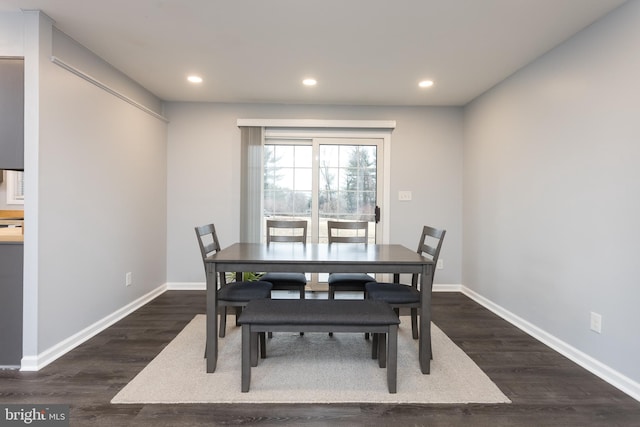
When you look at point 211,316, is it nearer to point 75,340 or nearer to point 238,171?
point 75,340

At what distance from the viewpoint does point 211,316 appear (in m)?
2.07

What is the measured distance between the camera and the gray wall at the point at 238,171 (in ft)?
13.6

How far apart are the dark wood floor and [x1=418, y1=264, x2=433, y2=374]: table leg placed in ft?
1.09

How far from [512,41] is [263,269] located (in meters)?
2.57

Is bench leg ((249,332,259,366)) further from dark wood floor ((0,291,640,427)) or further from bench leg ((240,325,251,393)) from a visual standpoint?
dark wood floor ((0,291,640,427))

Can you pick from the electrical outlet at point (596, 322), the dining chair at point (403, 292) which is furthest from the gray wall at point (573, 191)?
the dining chair at point (403, 292)

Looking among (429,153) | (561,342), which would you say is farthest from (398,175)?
(561,342)

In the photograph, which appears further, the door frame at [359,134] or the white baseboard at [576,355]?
the door frame at [359,134]

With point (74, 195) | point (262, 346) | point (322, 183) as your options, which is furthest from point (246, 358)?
point (322, 183)

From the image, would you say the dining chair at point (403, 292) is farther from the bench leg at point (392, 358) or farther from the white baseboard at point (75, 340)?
the white baseboard at point (75, 340)

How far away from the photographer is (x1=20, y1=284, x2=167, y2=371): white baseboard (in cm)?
214

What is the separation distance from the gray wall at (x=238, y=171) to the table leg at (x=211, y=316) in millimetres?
2114

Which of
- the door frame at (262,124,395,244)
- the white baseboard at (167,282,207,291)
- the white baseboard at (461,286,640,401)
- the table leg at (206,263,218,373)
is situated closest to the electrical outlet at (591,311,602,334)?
the white baseboard at (461,286,640,401)

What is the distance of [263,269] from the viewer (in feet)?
6.82
